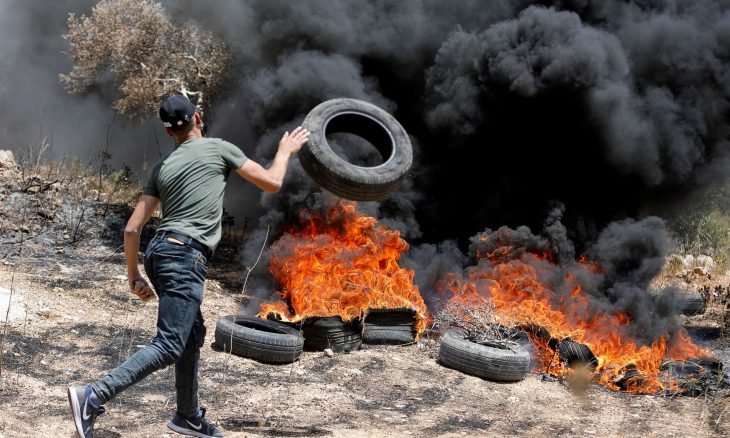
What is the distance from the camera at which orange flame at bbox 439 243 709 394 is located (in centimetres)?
824

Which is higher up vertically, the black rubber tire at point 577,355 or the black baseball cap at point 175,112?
the black rubber tire at point 577,355

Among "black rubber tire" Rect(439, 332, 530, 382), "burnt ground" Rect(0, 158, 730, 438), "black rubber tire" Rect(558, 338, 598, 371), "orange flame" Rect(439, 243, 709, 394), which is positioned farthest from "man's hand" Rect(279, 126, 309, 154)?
"black rubber tire" Rect(558, 338, 598, 371)

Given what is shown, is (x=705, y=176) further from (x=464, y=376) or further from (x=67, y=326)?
(x=67, y=326)

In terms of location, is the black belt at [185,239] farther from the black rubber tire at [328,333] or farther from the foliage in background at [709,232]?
the foliage in background at [709,232]

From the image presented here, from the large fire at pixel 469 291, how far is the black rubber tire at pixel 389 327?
0.29ft

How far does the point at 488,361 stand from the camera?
25.5 feet

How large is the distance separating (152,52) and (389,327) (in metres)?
8.39

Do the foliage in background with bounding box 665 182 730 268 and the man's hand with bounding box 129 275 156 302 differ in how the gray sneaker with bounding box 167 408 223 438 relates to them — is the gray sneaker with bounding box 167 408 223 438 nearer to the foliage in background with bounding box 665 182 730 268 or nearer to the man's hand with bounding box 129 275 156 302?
the man's hand with bounding box 129 275 156 302

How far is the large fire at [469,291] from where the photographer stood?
8539 mm

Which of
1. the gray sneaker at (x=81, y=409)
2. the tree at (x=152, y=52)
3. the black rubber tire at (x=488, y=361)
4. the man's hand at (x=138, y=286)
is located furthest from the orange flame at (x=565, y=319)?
the tree at (x=152, y=52)

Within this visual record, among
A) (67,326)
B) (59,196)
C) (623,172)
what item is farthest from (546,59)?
(59,196)

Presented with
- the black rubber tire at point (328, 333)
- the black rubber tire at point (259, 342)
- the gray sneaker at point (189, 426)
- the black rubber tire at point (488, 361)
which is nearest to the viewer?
the gray sneaker at point (189, 426)

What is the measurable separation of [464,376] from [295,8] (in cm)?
719

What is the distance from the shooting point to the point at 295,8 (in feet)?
40.9
